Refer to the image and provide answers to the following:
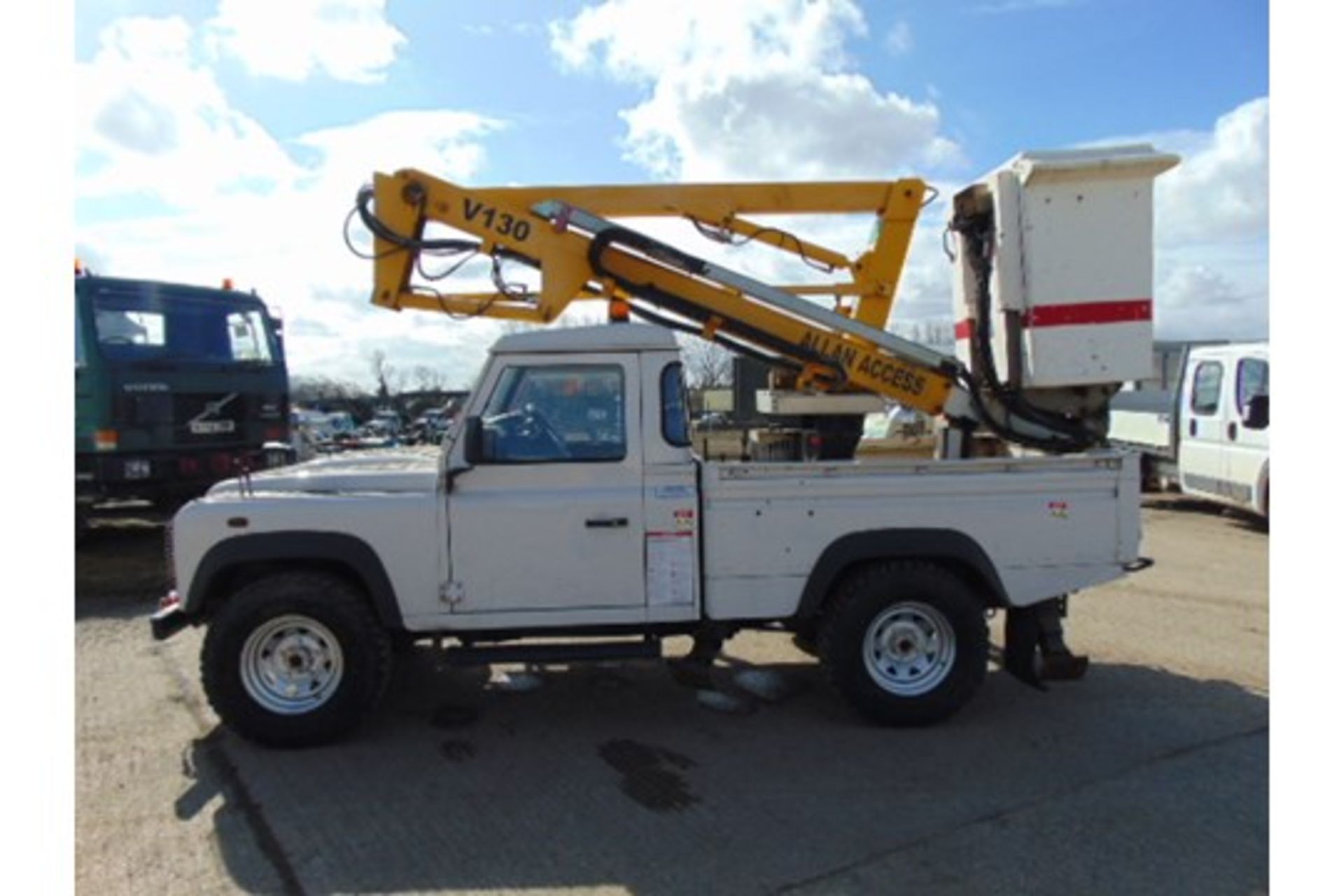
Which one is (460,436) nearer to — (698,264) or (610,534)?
(610,534)

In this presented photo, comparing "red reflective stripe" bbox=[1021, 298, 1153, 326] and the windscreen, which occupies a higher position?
the windscreen

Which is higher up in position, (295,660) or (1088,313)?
(1088,313)

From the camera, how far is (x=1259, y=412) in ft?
32.2

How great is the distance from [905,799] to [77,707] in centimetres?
479

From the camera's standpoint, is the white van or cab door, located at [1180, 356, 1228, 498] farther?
cab door, located at [1180, 356, 1228, 498]

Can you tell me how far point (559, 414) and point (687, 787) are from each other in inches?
78.8

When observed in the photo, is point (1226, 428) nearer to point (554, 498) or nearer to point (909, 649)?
point (909, 649)

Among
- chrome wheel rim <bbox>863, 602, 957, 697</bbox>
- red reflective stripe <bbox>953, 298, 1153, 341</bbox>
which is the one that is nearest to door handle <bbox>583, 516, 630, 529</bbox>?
chrome wheel rim <bbox>863, 602, 957, 697</bbox>

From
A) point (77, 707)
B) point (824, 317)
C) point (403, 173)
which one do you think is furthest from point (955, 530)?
point (77, 707)

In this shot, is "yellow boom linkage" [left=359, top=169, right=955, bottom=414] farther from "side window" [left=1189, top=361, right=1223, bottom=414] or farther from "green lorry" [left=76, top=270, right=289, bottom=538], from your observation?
"side window" [left=1189, top=361, right=1223, bottom=414]

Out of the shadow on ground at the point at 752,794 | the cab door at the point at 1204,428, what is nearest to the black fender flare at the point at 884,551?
the shadow on ground at the point at 752,794

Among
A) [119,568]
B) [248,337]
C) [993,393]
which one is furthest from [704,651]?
[248,337]

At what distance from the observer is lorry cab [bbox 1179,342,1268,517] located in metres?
11.0

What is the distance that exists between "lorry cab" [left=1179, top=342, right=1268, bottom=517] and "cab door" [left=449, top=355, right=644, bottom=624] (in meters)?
8.52
